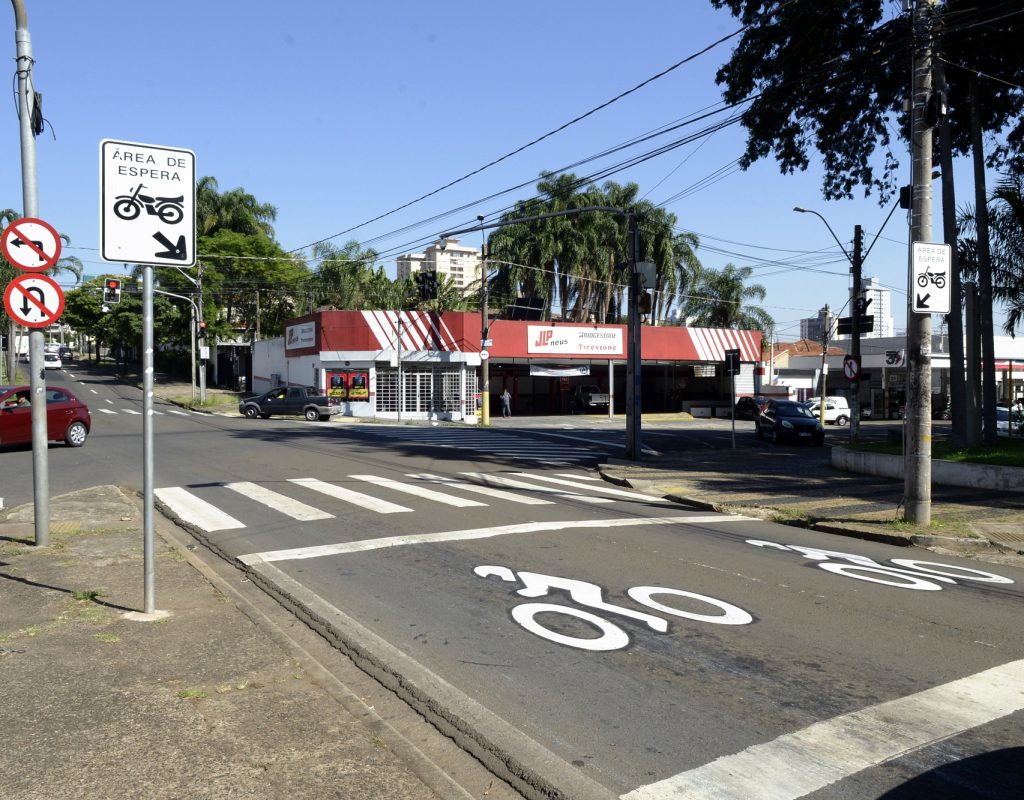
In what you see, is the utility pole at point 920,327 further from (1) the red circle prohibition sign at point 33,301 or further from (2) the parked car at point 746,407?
(2) the parked car at point 746,407

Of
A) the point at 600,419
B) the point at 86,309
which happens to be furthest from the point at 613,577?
the point at 86,309

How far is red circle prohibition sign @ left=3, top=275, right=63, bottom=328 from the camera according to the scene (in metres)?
8.55

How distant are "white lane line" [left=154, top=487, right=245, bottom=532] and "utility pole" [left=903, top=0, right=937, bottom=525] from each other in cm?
923

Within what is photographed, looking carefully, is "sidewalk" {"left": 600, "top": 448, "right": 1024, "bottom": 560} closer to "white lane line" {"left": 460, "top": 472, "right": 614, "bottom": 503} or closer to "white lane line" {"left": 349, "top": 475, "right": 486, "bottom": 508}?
"white lane line" {"left": 460, "top": 472, "right": 614, "bottom": 503}

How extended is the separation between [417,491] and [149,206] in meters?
8.86

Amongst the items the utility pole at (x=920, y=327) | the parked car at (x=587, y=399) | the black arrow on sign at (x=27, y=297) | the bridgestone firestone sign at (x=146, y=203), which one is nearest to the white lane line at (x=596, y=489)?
the utility pole at (x=920, y=327)

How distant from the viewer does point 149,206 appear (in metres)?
6.46

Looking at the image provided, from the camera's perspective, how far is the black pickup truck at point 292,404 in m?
39.7

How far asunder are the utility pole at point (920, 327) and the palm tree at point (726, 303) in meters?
50.5

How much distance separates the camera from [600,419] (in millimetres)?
45250

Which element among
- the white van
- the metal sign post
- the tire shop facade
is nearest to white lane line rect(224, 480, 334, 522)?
the metal sign post

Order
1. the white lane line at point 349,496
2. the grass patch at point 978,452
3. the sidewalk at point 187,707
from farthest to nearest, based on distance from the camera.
Result: 1. the grass patch at point 978,452
2. the white lane line at point 349,496
3. the sidewalk at point 187,707

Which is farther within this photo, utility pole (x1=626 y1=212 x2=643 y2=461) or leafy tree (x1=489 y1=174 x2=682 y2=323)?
leafy tree (x1=489 y1=174 x2=682 y2=323)

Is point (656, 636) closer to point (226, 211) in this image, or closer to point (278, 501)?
point (278, 501)
